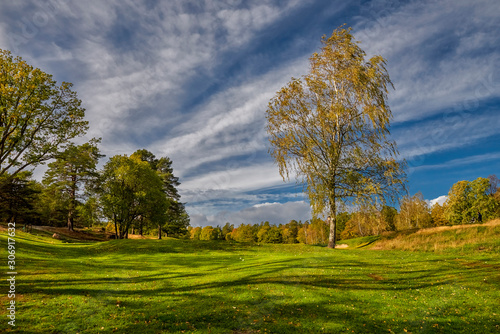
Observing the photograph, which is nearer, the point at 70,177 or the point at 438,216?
the point at 70,177

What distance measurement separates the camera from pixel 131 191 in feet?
156

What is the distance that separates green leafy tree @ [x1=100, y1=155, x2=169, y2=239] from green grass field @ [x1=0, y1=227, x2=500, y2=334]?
2519 cm

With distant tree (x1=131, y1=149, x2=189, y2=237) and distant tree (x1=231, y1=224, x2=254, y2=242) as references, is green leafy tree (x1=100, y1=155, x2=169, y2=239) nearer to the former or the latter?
distant tree (x1=131, y1=149, x2=189, y2=237)

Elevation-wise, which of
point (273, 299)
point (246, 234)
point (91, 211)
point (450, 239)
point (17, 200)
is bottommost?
point (246, 234)

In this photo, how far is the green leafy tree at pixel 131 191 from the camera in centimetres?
4517

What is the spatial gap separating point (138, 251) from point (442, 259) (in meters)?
30.5

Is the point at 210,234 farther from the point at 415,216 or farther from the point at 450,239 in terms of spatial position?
the point at 450,239

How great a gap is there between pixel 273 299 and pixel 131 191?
137ft

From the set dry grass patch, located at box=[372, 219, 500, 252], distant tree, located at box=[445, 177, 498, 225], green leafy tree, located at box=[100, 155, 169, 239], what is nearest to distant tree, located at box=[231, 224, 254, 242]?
distant tree, located at box=[445, 177, 498, 225]

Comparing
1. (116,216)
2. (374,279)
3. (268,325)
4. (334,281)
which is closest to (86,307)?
(268,325)

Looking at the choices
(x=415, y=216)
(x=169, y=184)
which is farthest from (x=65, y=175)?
(x=415, y=216)

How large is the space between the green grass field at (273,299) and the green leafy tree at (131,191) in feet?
82.7

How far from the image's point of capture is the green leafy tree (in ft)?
148

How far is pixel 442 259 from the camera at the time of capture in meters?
20.4
